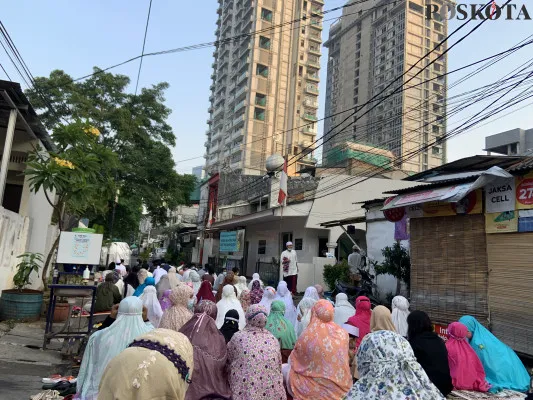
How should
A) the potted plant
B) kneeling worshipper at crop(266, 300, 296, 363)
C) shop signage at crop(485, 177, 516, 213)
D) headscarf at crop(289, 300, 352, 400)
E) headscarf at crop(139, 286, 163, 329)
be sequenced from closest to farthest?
headscarf at crop(289, 300, 352, 400) → kneeling worshipper at crop(266, 300, 296, 363) → headscarf at crop(139, 286, 163, 329) → shop signage at crop(485, 177, 516, 213) → the potted plant

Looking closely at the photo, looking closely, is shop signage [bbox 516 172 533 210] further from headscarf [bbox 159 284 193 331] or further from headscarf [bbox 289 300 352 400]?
headscarf [bbox 159 284 193 331]

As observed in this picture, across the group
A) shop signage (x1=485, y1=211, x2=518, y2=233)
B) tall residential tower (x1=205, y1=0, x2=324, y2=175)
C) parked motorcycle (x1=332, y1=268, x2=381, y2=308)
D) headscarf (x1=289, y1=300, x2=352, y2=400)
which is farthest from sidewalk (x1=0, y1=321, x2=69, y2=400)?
tall residential tower (x1=205, y1=0, x2=324, y2=175)

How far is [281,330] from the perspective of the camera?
5254 mm

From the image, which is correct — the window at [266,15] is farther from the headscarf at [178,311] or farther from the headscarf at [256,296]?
the headscarf at [178,311]

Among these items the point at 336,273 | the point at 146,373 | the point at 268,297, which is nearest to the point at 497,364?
the point at 268,297

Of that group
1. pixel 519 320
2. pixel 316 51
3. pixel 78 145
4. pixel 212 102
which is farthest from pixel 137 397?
pixel 212 102

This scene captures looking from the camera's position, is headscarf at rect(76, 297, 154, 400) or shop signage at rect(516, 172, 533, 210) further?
shop signage at rect(516, 172, 533, 210)

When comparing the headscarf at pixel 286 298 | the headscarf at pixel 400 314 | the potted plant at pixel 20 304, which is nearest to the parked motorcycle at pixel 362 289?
the headscarf at pixel 286 298

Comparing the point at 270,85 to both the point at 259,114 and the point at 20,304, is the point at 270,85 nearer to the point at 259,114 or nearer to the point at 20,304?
the point at 259,114

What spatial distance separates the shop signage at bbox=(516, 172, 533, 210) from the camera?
6285 mm

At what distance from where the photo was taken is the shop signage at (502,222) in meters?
6.52

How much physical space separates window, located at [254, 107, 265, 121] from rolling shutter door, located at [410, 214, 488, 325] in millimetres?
49188

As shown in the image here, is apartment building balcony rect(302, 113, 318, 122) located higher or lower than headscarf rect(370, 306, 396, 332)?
higher

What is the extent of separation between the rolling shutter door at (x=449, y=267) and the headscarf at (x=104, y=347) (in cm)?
595
